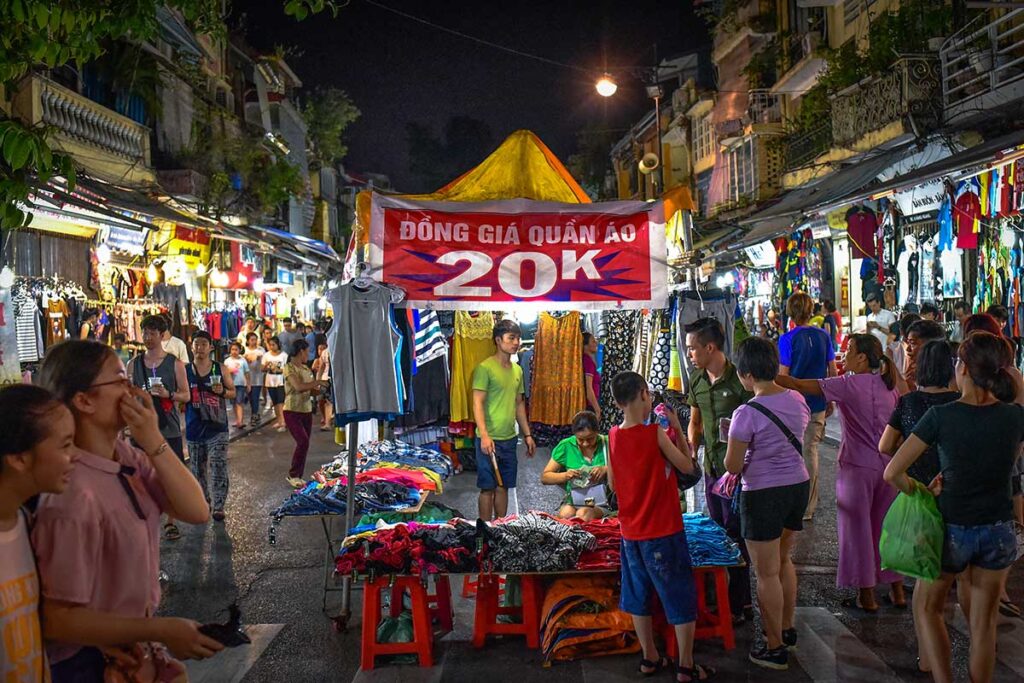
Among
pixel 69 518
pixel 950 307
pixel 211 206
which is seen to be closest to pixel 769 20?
pixel 950 307

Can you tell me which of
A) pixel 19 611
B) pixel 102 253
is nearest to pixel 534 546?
pixel 19 611

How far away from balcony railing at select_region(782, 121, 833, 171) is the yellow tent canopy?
13275 millimetres

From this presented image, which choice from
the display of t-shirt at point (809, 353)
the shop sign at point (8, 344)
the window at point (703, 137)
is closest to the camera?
the display of t-shirt at point (809, 353)

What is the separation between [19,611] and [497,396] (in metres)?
5.58

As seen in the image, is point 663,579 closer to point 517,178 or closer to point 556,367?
point 517,178

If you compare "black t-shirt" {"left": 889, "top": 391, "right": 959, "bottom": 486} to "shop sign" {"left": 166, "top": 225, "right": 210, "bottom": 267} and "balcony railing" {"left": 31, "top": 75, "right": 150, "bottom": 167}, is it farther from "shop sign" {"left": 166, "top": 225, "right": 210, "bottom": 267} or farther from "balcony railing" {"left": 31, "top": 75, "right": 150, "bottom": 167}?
"shop sign" {"left": 166, "top": 225, "right": 210, "bottom": 267}

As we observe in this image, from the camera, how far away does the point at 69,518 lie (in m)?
2.59

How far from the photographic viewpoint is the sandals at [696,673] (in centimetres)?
513

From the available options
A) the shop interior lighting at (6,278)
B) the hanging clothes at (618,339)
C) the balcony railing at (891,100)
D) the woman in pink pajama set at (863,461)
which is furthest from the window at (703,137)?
the woman in pink pajama set at (863,461)

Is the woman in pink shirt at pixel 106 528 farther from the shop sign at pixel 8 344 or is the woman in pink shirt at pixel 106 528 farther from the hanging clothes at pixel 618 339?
the shop sign at pixel 8 344

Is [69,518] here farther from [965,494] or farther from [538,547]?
[965,494]

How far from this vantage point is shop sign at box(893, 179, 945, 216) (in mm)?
14117

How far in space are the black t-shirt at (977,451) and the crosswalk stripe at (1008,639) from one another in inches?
39.9

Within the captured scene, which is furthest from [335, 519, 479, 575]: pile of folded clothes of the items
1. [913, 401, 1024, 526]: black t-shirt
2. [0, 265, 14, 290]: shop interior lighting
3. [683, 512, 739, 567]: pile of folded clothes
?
[0, 265, 14, 290]: shop interior lighting
